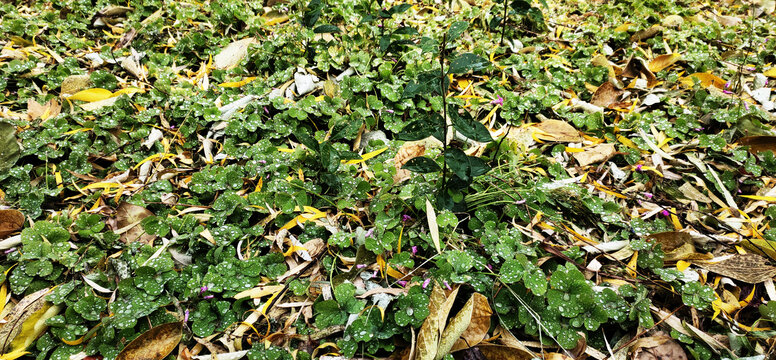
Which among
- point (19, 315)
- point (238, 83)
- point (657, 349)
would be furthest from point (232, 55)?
point (657, 349)

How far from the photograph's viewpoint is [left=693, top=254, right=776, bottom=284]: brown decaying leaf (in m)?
1.62

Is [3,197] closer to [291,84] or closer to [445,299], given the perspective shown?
[291,84]

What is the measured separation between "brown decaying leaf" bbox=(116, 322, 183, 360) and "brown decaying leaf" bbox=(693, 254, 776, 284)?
192 cm

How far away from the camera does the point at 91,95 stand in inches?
94.8

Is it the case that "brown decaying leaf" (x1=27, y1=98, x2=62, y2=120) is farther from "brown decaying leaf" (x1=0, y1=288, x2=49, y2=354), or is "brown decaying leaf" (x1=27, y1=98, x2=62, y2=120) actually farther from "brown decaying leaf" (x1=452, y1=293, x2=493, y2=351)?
"brown decaying leaf" (x1=452, y1=293, x2=493, y2=351)

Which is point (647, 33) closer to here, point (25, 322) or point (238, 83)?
point (238, 83)

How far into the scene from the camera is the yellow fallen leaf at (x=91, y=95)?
7.88 ft

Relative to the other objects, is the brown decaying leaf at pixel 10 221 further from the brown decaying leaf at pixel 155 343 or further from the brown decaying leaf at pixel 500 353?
the brown decaying leaf at pixel 500 353

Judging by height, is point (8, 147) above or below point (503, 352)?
above

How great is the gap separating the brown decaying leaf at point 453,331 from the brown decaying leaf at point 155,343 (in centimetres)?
88

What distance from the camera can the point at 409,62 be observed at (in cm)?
253

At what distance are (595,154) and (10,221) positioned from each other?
Result: 257 centimetres

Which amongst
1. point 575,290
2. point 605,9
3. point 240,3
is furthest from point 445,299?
point 605,9

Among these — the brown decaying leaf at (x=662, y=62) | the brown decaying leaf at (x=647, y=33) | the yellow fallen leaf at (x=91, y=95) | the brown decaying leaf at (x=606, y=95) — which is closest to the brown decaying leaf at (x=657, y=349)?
the brown decaying leaf at (x=606, y=95)
